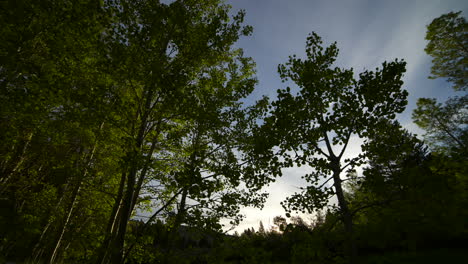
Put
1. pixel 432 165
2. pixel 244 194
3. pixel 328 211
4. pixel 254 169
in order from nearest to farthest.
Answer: pixel 432 165, pixel 328 211, pixel 254 169, pixel 244 194

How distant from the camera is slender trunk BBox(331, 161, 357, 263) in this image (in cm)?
342

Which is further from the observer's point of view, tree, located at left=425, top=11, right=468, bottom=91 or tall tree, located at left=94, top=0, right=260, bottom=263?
tree, located at left=425, top=11, right=468, bottom=91

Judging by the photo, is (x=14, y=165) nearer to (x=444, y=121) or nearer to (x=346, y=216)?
(x=346, y=216)

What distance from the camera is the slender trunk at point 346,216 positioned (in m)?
3.42

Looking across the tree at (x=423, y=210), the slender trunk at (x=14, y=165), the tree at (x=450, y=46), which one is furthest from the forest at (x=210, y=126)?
the tree at (x=450, y=46)

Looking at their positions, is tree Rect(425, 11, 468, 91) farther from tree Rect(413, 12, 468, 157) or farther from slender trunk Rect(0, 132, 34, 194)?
slender trunk Rect(0, 132, 34, 194)

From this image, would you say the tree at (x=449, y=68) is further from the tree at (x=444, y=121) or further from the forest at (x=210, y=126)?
the forest at (x=210, y=126)

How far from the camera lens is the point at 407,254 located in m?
9.36

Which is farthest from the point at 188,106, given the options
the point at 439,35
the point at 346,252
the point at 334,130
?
the point at 439,35

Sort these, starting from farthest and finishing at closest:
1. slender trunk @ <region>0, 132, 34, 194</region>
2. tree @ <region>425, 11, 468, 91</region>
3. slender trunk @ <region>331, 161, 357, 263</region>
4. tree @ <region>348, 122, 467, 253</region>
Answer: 1. tree @ <region>425, 11, 468, 91</region>
2. slender trunk @ <region>0, 132, 34, 194</region>
3. slender trunk @ <region>331, 161, 357, 263</region>
4. tree @ <region>348, 122, 467, 253</region>

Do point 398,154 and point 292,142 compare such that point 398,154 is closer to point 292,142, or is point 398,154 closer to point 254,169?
point 292,142

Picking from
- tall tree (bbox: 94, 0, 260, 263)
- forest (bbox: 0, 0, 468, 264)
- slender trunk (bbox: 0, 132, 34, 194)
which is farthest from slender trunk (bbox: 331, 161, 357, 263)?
slender trunk (bbox: 0, 132, 34, 194)

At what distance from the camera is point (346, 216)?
15.5 feet

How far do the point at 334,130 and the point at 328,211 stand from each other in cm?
209
